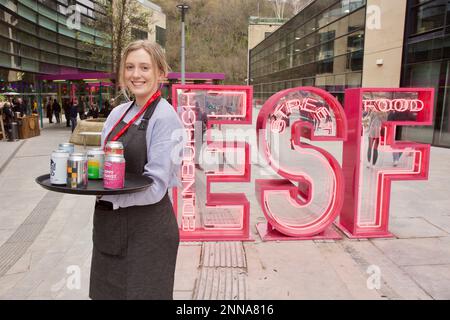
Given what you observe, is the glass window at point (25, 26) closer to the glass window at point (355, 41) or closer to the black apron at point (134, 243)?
the glass window at point (355, 41)

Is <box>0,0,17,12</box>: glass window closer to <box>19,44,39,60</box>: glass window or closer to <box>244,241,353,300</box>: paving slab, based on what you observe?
<box>19,44,39,60</box>: glass window

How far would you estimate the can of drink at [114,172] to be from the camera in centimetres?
161

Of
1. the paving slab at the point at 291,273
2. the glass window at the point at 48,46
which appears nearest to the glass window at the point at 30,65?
the glass window at the point at 48,46

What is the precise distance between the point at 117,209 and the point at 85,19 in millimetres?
35104

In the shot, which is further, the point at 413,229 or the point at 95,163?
the point at 413,229

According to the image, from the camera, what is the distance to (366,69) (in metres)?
18.3

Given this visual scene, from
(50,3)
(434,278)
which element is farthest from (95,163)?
(50,3)

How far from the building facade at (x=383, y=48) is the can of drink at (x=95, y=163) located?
14503 millimetres

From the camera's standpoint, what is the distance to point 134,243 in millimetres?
1880

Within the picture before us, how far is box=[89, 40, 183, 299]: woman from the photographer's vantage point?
1805mm

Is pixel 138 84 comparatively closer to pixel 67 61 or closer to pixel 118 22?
pixel 118 22

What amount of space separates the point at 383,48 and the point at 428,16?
2.91 m

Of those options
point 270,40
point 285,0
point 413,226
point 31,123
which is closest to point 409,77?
point 413,226

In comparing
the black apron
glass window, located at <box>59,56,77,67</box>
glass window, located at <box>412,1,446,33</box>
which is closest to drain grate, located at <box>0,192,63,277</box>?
the black apron
